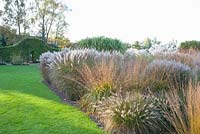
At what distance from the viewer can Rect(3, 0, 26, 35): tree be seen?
1355 inches

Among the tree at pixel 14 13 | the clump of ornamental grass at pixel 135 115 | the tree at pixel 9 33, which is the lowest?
the clump of ornamental grass at pixel 135 115

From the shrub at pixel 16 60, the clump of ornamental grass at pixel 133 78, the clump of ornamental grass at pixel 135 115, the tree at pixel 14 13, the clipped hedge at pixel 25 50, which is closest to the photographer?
the clump of ornamental grass at pixel 135 115

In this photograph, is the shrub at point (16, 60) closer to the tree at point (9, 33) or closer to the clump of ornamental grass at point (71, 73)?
the tree at point (9, 33)

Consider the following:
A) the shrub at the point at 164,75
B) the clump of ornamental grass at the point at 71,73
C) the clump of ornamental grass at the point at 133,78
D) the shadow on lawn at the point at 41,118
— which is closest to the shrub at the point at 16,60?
the clump of ornamental grass at the point at 71,73

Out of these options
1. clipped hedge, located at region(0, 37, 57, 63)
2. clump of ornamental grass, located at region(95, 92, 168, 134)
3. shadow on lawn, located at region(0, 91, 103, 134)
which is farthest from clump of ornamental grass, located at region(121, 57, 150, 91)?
clipped hedge, located at region(0, 37, 57, 63)

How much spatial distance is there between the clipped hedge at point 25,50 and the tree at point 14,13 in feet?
44.8

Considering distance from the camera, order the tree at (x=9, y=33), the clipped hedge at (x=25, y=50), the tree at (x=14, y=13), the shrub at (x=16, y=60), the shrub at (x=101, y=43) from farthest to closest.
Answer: the tree at (x=14, y=13), the tree at (x=9, y=33), the clipped hedge at (x=25, y=50), the shrub at (x=16, y=60), the shrub at (x=101, y=43)

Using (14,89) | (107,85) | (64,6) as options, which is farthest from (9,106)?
(64,6)

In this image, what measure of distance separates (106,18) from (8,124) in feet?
→ 56.4

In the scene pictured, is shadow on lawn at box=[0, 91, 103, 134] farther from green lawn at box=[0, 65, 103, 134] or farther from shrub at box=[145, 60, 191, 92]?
shrub at box=[145, 60, 191, 92]

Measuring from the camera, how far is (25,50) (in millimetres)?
21297

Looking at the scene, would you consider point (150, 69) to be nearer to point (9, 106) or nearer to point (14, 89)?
point (9, 106)

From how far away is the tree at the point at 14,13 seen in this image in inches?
1355

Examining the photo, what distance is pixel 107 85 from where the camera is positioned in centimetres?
585
